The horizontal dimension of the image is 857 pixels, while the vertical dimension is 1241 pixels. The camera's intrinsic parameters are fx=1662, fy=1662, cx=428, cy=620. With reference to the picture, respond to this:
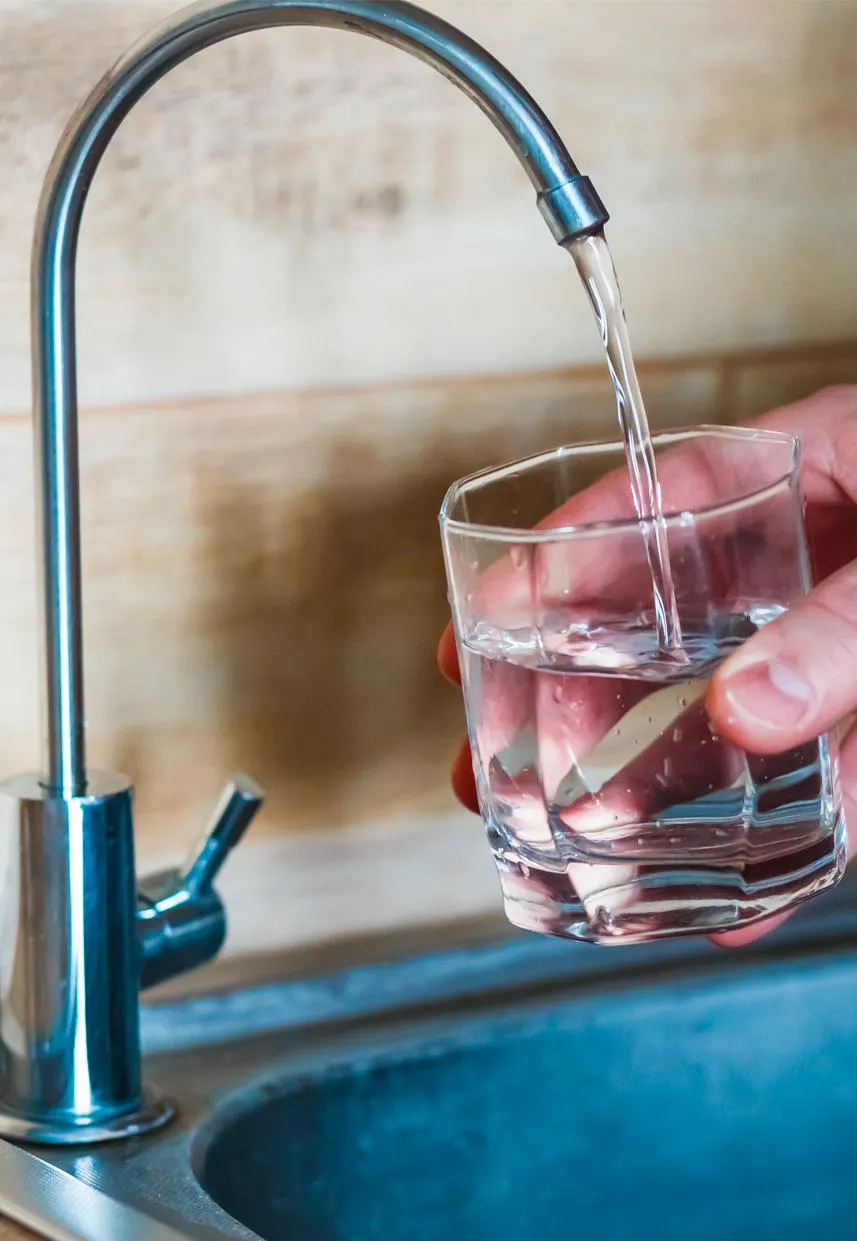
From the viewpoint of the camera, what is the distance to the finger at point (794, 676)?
0.44 metres

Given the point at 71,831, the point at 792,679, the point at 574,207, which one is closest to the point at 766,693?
the point at 792,679

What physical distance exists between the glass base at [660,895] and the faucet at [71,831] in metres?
0.16

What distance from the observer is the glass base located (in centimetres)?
48

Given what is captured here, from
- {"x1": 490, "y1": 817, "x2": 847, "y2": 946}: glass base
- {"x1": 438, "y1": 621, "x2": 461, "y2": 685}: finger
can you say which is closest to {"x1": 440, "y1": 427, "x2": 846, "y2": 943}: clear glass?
{"x1": 490, "y1": 817, "x2": 847, "y2": 946}: glass base

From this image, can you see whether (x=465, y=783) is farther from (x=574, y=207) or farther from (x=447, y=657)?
(x=574, y=207)

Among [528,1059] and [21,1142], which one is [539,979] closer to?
[528,1059]

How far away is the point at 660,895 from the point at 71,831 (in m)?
0.21

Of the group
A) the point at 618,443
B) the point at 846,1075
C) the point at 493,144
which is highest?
the point at 493,144

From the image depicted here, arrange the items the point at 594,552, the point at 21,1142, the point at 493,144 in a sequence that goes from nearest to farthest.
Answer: the point at 594,552, the point at 21,1142, the point at 493,144

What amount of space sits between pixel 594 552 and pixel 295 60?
0.30 metres

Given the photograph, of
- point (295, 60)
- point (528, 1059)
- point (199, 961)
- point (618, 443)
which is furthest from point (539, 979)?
point (295, 60)

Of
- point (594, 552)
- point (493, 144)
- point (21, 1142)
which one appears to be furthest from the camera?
point (493, 144)

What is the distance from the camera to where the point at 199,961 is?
634mm

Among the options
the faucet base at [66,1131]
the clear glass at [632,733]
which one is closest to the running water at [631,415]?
the clear glass at [632,733]
